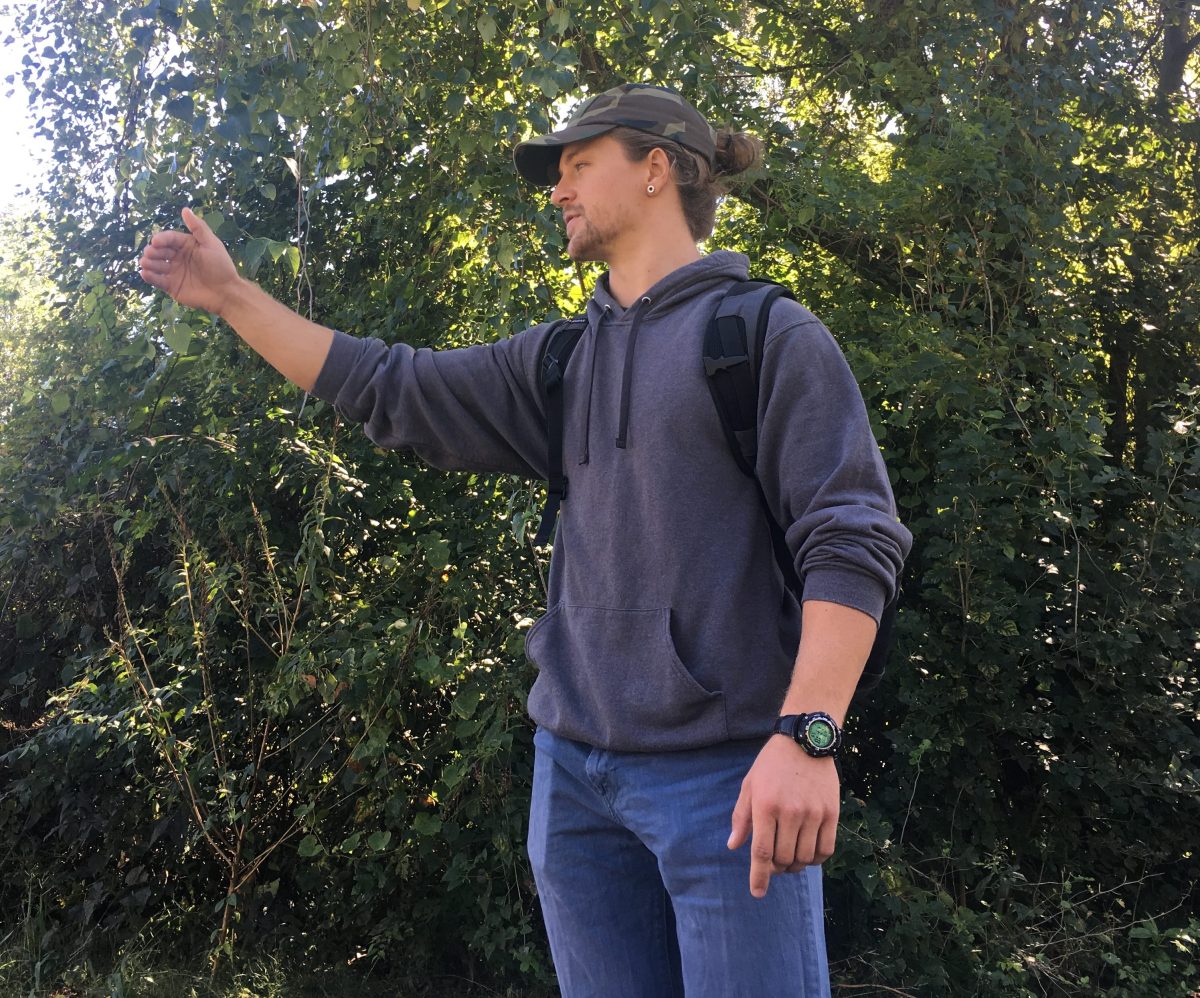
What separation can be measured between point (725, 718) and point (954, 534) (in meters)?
2.47

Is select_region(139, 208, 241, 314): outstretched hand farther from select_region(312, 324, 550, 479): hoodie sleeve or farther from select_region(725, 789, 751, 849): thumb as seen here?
select_region(725, 789, 751, 849): thumb

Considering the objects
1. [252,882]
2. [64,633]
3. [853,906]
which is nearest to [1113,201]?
[853,906]

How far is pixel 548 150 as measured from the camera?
1816mm

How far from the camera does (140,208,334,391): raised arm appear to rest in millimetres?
1720

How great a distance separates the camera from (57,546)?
4324mm

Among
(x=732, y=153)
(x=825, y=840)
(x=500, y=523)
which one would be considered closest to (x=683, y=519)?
(x=825, y=840)

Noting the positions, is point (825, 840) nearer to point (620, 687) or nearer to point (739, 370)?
point (620, 687)

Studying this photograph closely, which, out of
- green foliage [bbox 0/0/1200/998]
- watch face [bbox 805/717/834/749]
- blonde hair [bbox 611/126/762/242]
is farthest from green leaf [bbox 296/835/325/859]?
watch face [bbox 805/717/834/749]

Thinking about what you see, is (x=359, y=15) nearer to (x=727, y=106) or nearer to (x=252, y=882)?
(x=727, y=106)

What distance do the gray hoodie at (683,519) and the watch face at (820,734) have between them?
149mm

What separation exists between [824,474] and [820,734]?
34cm

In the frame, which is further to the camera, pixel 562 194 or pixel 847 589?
pixel 562 194

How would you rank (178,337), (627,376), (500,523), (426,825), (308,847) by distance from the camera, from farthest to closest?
(500,523)
(426,825)
(308,847)
(178,337)
(627,376)

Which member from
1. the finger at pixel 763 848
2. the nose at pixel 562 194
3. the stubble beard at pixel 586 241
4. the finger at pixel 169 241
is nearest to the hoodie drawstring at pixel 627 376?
the stubble beard at pixel 586 241
